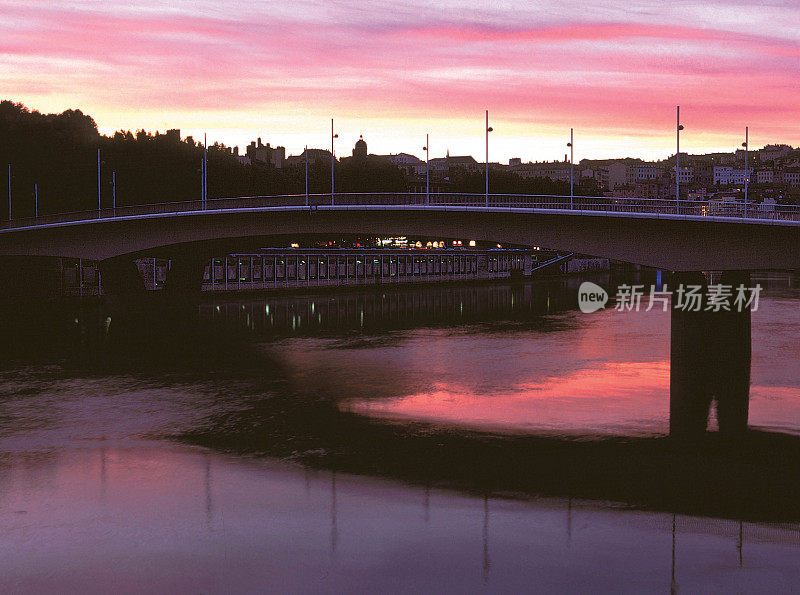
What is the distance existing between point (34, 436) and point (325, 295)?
6633 centimetres

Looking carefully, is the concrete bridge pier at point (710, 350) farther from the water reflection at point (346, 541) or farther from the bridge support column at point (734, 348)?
the water reflection at point (346, 541)

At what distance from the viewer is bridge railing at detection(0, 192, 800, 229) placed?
43000mm

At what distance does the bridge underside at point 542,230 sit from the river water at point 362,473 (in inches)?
229

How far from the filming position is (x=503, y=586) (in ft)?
51.1

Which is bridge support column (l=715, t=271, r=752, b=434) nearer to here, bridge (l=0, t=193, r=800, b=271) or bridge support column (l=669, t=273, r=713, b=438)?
bridge support column (l=669, t=273, r=713, b=438)

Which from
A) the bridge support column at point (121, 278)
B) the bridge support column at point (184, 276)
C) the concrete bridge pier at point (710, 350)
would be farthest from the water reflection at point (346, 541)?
the bridge support column at point (184, 276)

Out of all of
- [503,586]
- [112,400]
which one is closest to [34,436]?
[112,400]

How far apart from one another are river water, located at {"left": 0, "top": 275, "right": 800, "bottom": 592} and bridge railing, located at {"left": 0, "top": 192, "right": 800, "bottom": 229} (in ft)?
26.4

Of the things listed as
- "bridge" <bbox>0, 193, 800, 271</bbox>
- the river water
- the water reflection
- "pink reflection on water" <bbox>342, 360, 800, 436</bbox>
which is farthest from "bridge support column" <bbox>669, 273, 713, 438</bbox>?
the water reflection

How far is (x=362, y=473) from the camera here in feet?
76.0

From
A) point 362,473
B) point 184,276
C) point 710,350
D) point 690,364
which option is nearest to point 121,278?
point 184,276

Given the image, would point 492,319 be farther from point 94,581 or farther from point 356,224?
point 94,581

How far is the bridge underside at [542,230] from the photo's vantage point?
43.7 metres

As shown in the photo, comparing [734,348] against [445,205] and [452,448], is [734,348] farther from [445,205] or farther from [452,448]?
[452,448]
